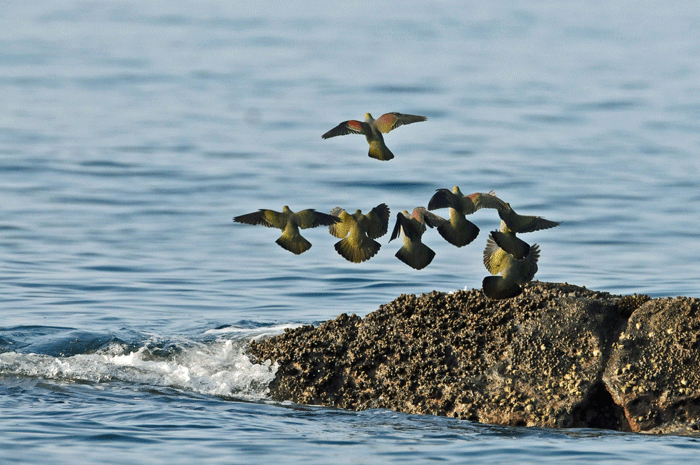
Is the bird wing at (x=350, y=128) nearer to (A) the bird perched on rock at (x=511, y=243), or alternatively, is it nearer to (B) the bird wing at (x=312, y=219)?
(B) the bird wing at (x=312, y=219)

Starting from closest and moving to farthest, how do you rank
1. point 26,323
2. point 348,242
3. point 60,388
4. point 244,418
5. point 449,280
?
point 348,242, point 244,418, point 60,388, point 26,323, point 449,280

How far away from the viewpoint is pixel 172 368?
29.6ft

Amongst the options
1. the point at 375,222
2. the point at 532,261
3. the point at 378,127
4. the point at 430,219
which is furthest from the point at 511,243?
the point at 378,127

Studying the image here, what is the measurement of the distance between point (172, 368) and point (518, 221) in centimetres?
316

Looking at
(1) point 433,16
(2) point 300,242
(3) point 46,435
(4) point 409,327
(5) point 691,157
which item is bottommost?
(3) point 46,435

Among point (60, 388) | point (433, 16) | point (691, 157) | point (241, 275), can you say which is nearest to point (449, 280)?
point (241, 275)

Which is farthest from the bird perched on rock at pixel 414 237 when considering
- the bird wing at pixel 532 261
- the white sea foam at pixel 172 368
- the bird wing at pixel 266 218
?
the white sea foam at pixel 172 368

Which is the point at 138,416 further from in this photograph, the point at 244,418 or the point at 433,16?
the point at 433,16

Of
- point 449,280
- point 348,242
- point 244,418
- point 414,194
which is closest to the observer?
point 348,242

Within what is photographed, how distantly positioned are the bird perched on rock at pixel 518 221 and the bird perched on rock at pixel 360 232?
736 millimetres

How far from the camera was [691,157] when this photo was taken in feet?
71.7

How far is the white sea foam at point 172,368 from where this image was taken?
838 cm

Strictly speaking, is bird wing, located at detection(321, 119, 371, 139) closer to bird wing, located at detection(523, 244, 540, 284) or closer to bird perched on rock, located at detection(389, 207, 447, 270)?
bird perched on rock, located at detection(389, 207, 447, 270)

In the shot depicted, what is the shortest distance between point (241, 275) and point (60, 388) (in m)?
4.90
